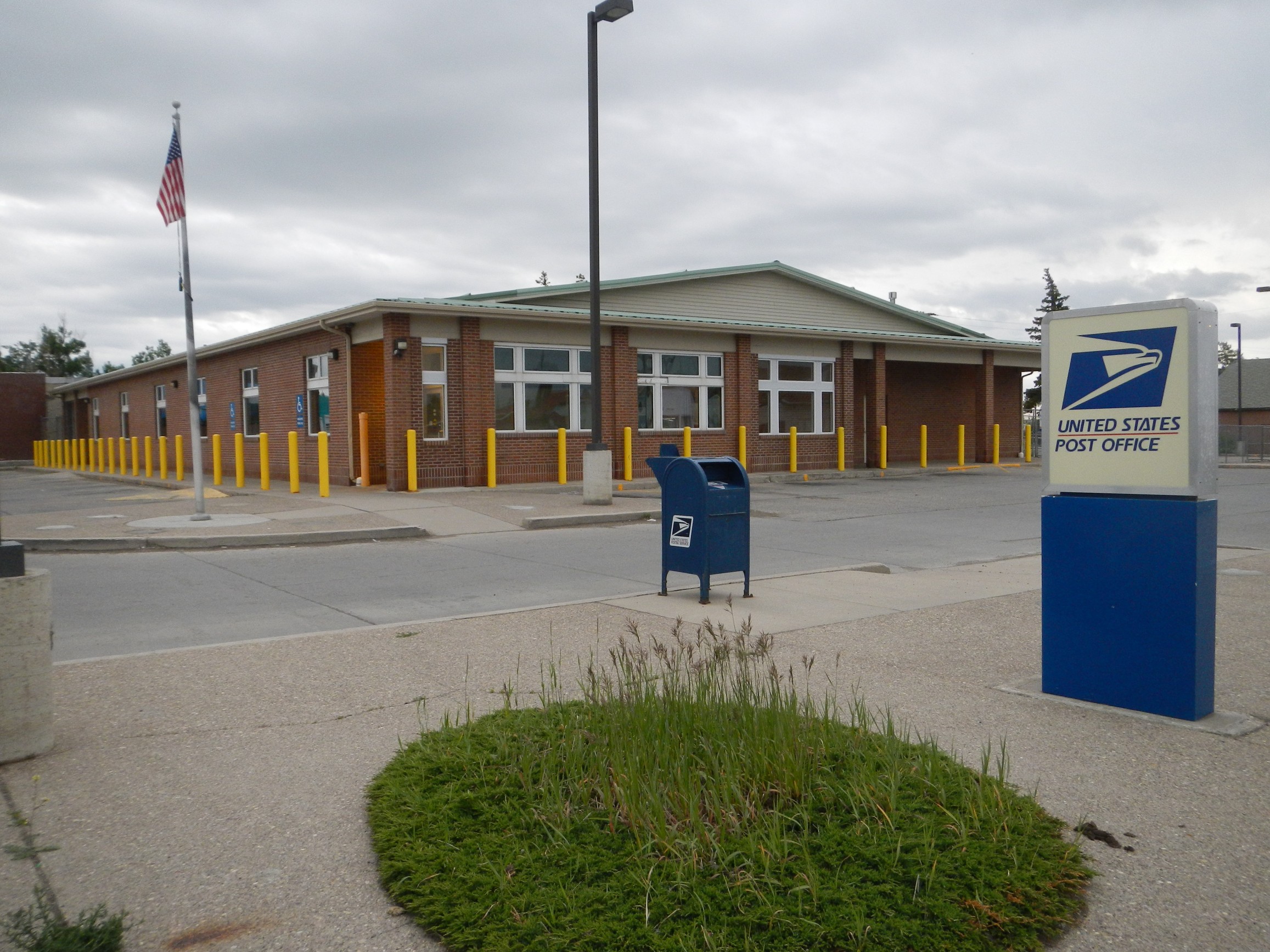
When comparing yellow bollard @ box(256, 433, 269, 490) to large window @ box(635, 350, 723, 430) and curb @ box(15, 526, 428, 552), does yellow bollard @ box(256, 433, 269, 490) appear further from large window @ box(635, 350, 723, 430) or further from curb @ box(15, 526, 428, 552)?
curb @ box(15, 526, 428, 552)

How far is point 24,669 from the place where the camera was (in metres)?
4.98

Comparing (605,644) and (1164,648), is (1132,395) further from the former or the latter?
(605,644)

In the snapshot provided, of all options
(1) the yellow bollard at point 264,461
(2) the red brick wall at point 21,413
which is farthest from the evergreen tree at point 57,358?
(1) the yellow bollard at point 264,461

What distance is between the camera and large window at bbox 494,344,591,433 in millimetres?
23641

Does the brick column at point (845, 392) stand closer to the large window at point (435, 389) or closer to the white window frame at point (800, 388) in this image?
the white window frame at point (800, 388)

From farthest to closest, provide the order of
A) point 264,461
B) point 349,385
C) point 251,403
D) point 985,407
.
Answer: point 985,407 → point 251,403 → point 349,385 → point 264,461

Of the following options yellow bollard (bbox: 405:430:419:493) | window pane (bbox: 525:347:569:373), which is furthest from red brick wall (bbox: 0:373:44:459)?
yellow bollard (bbox: 405:430:419:493)

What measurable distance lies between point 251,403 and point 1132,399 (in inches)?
1096

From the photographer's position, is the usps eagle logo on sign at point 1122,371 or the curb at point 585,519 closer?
the usps eagle logo on sign at point 1122,371

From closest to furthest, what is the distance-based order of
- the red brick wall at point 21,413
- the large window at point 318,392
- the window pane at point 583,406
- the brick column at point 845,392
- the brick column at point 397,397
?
the brick column at point 397,397
the large window at point 318,392
the window pane at point 583,406
the brick column at point 845,392
the red brick wall at point 21,413

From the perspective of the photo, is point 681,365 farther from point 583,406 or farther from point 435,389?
point 435,389

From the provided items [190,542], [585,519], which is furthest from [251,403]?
[190,542]

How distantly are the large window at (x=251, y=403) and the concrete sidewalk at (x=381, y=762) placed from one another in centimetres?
2290

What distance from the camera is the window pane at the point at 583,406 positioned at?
82.3 ft
